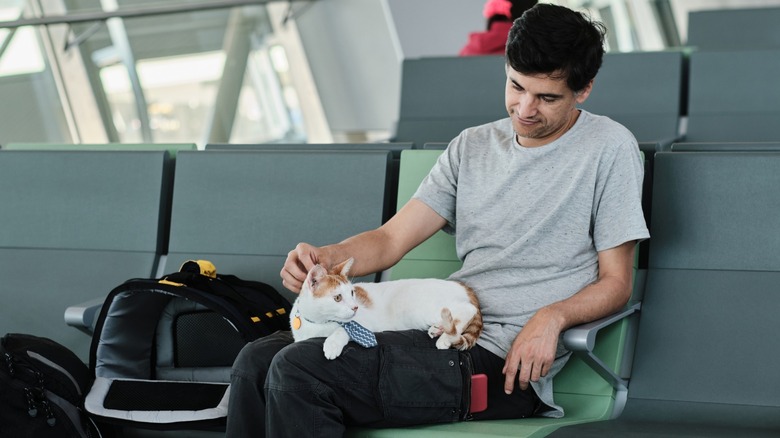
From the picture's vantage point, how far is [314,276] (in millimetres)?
1928

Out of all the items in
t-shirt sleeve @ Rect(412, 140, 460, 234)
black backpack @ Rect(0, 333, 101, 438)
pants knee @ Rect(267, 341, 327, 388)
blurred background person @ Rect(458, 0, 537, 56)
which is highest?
blurred background person @ Rect(458, 0, 537, 56)

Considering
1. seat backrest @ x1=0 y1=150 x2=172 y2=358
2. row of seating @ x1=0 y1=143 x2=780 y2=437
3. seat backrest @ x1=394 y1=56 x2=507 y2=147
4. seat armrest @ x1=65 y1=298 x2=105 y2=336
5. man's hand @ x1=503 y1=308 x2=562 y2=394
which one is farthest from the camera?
seat backrest @ x1=394 y1=56 x2=507 y2=147

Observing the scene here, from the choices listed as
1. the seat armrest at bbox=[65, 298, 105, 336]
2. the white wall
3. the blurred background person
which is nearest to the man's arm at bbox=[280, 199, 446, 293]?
the seat armrest at bbox=[65, 298, 105, 336]

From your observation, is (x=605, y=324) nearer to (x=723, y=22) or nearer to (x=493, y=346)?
(x=493, y=346)

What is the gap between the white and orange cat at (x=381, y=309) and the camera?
1902mm

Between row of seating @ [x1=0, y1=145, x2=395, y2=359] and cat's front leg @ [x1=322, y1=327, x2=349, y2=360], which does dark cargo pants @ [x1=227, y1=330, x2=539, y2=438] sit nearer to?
cat's front leg @ [x1=322, y1=327, x2=349, y2=360]

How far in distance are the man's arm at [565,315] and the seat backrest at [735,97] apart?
2.29m

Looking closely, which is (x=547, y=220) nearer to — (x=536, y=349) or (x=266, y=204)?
(x=536, y=349)

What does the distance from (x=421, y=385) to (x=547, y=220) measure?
17.6 inches

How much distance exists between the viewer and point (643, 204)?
7.77ft

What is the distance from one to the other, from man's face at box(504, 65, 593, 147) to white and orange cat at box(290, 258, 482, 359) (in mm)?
370

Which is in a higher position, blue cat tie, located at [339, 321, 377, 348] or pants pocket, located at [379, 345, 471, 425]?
blue cat tie, located at [339, 321, 377, 348]

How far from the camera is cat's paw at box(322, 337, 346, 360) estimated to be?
1877 millimetres

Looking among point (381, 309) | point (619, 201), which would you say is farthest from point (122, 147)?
point (619, 201)
